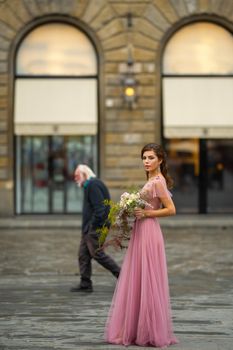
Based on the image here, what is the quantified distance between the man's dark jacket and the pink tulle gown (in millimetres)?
3248

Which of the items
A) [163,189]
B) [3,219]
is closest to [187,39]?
[3,219]

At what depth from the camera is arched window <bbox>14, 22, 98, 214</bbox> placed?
24.1 m

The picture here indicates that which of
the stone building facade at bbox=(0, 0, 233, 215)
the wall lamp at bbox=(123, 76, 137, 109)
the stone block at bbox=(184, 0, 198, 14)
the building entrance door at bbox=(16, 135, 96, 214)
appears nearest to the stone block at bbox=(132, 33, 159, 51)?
the stone building facade at bbox=(0, 0, 233, 215)

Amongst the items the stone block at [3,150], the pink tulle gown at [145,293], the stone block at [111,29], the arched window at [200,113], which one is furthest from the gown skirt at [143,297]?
the stone block at [111,29]

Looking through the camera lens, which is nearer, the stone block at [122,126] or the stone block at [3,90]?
the stone block at [3,90]

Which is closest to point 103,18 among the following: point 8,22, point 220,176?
point 8,22

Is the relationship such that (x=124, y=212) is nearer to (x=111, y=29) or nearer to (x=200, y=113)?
(x=111, y=29)

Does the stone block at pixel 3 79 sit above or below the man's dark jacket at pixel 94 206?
above

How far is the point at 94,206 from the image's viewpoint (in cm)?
1201

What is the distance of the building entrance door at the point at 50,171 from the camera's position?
24.3m

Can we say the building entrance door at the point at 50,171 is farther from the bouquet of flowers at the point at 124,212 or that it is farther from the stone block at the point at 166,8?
the bouquet of flowers at the point at 124,212

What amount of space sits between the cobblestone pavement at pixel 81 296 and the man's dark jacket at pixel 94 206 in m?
0.96

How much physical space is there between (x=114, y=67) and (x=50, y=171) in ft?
11.2

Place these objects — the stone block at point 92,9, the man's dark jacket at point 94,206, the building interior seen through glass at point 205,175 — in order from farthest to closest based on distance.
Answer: the building interior seen through glass at point 205,175
the stone block at point 92,9
the man's dark jacket at point 94,206
